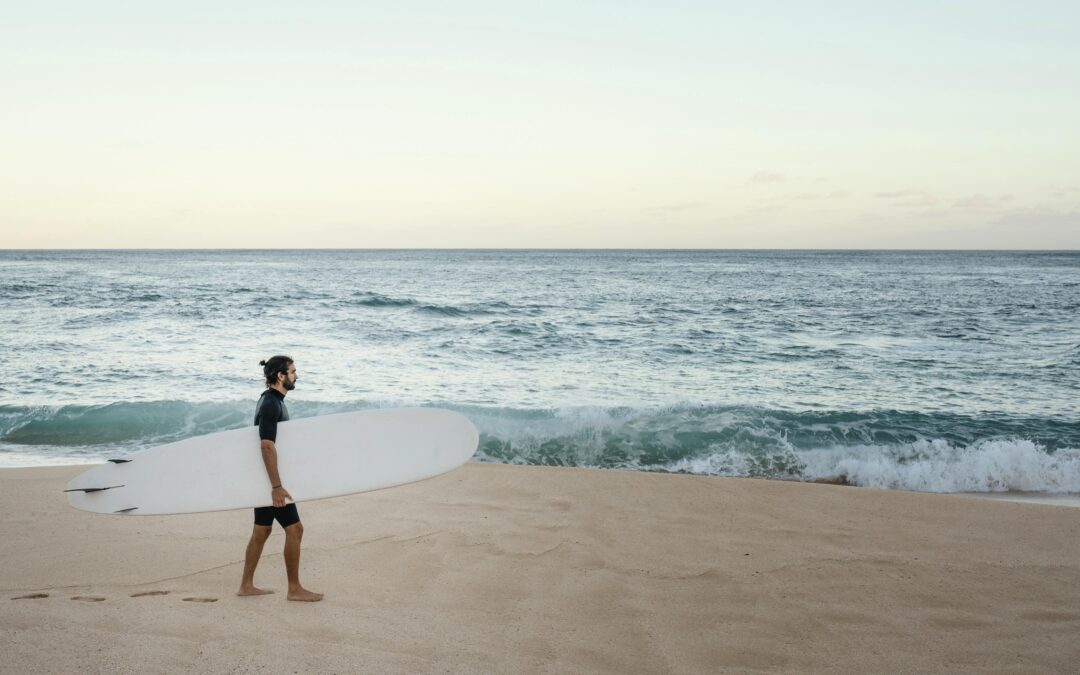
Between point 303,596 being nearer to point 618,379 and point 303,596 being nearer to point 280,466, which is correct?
point 280,466

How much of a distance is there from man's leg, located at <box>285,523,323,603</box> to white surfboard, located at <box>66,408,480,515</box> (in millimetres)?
253

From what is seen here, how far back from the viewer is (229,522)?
571cm

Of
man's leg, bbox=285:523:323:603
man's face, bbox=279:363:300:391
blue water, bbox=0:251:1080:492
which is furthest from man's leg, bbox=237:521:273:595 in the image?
blue water, bbox=0:251:1080:492

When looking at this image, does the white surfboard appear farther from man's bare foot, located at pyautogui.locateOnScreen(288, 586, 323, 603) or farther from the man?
man's bare foot, located at pyautogui.locateOnScreen(288, 586, 323, 603)

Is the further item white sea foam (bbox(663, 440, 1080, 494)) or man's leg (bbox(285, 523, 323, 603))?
white sea foam (bbox(663, 440, 1080, 494))

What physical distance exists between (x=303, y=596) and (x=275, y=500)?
2.03ft

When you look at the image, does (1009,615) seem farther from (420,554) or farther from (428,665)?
(420,554)

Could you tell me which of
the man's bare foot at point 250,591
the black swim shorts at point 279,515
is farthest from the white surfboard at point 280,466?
the man's bare foot at point 250,591

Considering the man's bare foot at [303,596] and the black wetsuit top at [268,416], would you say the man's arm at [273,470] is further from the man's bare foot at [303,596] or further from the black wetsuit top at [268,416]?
the man's bare foot at [303,596]

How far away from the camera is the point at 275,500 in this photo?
13.1 ft

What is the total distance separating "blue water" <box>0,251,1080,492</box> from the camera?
351 inches

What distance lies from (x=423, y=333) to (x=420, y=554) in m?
13.7

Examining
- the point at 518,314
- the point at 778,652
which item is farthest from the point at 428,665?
the point at 518,314

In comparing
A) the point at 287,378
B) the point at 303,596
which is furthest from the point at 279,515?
the point at 287,378
